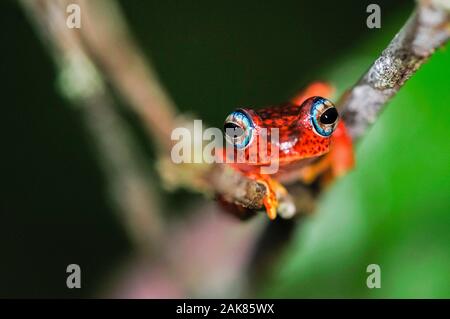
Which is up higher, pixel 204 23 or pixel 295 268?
pixel 204 23

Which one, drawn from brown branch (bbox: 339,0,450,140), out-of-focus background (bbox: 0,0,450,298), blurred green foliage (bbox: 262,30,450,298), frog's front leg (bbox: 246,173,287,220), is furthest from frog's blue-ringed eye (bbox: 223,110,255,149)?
out-of-focus background (bbox: 0,0,450,298)

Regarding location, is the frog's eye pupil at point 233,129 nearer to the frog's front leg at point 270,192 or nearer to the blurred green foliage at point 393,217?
the frog's front leg at point 270,192

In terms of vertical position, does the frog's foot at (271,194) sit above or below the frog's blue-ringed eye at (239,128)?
below

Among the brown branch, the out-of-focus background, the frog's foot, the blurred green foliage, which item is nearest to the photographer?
the brown branch

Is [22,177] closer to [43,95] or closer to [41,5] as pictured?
[43,95]

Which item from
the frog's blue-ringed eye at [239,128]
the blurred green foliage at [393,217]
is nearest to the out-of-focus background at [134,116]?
the blurred green foliage at [393,217]

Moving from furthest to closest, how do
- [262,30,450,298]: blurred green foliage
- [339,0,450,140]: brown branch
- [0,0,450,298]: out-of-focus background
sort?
[0,0,450,298]: out-of-focus background < [262,30,450,298]: blurred green foliage < [339,0,450,140]: brown branch

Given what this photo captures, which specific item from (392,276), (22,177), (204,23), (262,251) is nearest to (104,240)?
(22,177)

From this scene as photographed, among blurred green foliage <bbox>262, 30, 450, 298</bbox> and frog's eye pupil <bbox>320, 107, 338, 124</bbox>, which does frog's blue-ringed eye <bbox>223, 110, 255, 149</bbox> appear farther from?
blurred green foliage <bbox>262, 30, 450, 298</bbox>
